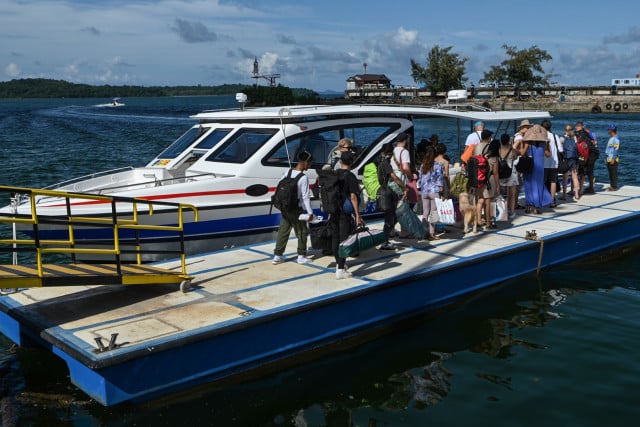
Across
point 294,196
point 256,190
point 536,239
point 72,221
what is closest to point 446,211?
point 536,239

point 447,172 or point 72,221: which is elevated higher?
point 447,172

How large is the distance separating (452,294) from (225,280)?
333 cm

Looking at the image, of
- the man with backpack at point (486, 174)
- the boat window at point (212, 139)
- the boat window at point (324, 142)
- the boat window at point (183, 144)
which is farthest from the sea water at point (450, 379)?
the boat window at point (212, 139)

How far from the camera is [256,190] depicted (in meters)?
10.5

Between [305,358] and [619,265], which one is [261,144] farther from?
[619,265]

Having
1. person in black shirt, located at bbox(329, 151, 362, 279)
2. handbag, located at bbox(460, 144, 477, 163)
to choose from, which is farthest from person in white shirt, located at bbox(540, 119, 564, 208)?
person in black shirt, located at bbox(329, 151, 362, 279)

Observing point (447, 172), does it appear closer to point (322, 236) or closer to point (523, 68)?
point (322, 236)

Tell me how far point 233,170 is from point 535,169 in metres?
5.98

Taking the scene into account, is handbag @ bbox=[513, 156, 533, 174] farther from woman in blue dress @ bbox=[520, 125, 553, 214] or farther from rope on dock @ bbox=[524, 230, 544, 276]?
rope on dock @ bbox=[524, 230, 544, 276]

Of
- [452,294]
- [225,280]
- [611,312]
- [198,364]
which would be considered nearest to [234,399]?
[198,364]

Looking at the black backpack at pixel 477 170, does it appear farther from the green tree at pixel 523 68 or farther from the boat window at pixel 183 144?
the green tree at pixel 523 68

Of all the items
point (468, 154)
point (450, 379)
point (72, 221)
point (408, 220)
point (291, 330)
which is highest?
point (468, 154)

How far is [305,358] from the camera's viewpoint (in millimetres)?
7461

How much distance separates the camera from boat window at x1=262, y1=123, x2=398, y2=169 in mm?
10789
